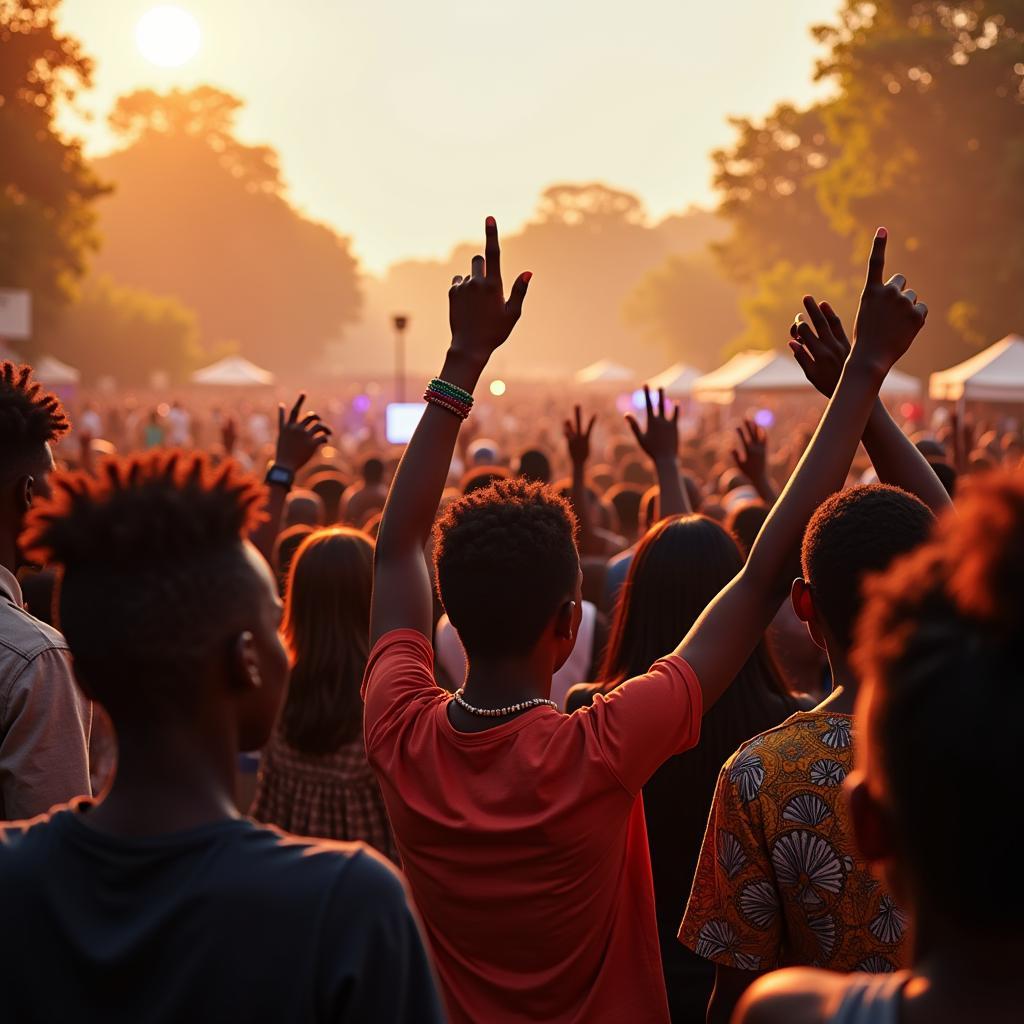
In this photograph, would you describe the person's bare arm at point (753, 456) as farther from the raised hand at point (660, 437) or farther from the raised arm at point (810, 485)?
the raised arm at point (810, 485)

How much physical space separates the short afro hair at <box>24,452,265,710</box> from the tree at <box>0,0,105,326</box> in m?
32.2

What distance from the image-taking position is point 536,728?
2436 mm

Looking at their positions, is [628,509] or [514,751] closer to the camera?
[514,751]

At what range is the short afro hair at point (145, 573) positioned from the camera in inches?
69.6

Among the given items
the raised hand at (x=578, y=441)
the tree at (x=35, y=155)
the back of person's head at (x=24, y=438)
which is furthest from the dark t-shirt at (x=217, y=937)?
the tree at (x=35, y=155)

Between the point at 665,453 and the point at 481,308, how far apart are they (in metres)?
2.31

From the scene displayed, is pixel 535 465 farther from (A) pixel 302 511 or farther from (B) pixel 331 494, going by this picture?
(B) pixel 331 494

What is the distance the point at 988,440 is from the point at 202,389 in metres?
58.4

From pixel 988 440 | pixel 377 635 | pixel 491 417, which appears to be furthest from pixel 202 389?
pixel 377 635

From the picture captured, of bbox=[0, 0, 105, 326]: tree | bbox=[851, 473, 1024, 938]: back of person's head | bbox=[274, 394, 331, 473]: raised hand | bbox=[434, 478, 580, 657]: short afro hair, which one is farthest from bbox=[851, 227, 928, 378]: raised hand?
bbox=[0, 0, 105, 326]: tree

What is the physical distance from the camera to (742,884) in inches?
95.7

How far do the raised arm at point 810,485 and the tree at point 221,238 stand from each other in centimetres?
9880

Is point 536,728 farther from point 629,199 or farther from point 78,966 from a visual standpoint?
point 629,199

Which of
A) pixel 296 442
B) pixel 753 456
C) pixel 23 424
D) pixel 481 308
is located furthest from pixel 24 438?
pixel 753 456
